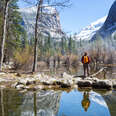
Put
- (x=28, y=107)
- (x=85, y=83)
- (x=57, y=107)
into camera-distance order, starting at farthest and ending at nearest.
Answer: (x=85, y=83) < (x=57, y=107) < (x=28, y=107)

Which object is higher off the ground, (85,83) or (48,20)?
(48,20)

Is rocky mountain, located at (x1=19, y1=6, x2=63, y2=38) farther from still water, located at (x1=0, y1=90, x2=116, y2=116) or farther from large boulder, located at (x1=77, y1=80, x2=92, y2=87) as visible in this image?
still water, located at (x1=0, y1=90, x2=116, y2=116)

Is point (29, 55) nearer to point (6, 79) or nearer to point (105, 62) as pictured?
point (6, 79)

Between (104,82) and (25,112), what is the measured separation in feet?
19.4

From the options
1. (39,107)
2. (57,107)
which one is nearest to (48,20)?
Answer: (57,107)

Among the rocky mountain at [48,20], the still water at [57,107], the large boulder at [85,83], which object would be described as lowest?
the still water at [57,107]

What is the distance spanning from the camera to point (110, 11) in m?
151

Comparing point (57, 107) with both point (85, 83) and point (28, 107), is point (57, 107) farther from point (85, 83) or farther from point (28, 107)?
point (85, 83)

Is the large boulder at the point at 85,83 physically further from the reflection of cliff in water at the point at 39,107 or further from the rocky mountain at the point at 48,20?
the rocky mountain at the point at 48,20

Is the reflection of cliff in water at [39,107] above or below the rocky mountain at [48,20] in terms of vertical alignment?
below

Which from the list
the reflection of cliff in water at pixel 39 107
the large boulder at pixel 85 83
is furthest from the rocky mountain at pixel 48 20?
the reflection of cliff in water at pixel 39 107

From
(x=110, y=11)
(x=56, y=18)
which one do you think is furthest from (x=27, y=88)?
(x=110, y=11)

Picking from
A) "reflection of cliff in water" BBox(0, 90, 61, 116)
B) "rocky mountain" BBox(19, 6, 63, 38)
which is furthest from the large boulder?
"rocky mountain" BBox(19, 6, 63, 38)

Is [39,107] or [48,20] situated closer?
[39,107]
